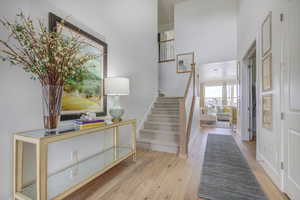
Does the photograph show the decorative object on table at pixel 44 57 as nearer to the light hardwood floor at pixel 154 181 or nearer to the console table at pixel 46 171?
the console table at pixel 46 171

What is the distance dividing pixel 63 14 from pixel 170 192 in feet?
8.10

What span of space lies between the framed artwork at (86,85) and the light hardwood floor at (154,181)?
0.93m

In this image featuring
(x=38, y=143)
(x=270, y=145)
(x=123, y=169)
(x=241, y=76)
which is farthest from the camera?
(x=241, y=76)

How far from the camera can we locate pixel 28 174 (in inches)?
53.8

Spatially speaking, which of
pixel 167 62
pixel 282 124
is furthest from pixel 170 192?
pixel 167 62

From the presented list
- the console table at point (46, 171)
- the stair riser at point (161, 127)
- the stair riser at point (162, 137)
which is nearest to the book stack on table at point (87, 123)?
the console table at point (46, 171)

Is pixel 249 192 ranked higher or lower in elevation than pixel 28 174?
lower

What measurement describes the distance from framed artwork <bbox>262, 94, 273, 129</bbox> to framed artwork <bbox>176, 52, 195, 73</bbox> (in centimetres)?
347

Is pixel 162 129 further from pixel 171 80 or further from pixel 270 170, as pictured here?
pixel 171 80

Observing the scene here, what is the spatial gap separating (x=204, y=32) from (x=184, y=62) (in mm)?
1389

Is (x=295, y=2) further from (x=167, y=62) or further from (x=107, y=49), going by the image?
(x=167, y=62)

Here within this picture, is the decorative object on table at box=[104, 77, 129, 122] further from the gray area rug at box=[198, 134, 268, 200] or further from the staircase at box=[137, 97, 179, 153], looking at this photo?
the gray area rug at box=[198, 134, 268, 200]

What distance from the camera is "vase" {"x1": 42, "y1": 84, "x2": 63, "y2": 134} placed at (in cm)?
130

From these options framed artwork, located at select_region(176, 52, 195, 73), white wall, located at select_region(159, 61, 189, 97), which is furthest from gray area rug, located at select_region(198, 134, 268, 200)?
framed artwork, located at select_region(176, 52, 195, 73)
